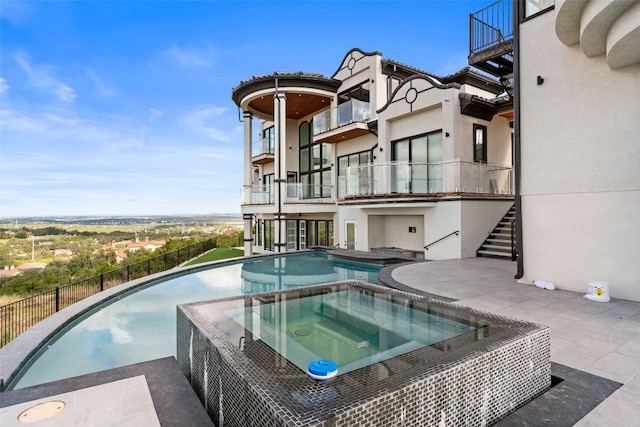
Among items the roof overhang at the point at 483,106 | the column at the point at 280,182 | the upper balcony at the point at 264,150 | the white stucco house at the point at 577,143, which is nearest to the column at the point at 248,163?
the upper balcony at the point at 264,150

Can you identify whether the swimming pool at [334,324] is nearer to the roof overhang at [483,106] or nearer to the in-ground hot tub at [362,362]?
the in-ground hot tub at [362,362]

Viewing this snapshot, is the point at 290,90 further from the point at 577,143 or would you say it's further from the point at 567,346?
the point at 567,346

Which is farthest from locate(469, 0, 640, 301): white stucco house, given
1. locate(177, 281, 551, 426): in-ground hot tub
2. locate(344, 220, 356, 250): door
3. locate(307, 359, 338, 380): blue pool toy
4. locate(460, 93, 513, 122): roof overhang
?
locate(344, 220, 356, 250): door

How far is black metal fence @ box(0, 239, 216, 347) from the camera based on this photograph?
6.65 metres

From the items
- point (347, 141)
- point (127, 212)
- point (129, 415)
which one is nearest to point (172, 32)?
point (347, 141)

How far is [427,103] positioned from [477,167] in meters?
3.15

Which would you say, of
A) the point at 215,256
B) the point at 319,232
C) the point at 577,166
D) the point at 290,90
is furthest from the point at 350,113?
the point at 215,256

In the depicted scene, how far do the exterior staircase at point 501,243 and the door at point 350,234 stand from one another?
17.2 ft

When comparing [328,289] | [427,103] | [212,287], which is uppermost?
[427,103]

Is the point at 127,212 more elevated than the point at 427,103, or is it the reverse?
the point at 427,103

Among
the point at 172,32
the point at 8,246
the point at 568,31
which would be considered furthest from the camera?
the point at 8,246

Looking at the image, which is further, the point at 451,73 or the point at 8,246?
the point at 8,246

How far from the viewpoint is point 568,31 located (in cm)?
618

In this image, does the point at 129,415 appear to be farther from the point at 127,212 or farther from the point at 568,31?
the point at 127,212
